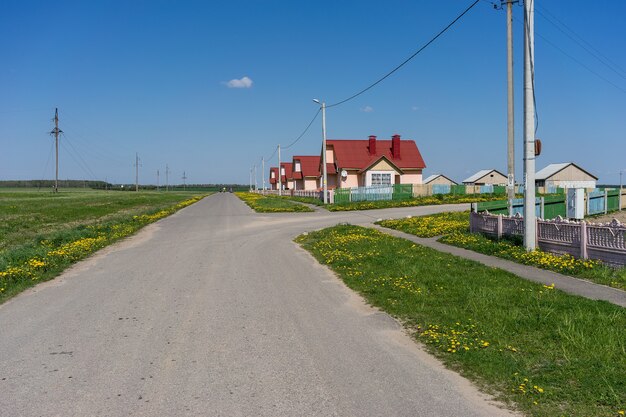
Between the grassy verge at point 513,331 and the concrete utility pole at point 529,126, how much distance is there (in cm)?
215

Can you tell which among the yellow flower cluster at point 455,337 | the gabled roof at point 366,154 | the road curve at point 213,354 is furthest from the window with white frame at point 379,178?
the yellow flower cluster at point 455,337

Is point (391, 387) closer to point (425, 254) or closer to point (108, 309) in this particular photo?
point (108, 309)

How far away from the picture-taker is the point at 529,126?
39.3ft

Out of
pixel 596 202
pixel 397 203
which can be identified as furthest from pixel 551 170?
pixel 596 202

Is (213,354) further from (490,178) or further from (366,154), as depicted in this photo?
(490,178)

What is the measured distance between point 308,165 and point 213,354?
71586 millimetres

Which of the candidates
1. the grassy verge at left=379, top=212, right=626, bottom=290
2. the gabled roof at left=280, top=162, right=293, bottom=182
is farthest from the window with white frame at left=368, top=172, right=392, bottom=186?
the gabled roof at left=280, top=162, right=293, bottom=182

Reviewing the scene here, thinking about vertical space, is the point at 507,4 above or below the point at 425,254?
above

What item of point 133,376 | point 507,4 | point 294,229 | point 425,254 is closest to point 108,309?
point 133,376

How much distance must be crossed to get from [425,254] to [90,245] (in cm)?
1045

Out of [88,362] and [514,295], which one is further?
[514,295]

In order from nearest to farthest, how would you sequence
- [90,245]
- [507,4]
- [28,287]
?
[28,287] < [90,245] < [507,4]

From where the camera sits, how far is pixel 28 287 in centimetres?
980

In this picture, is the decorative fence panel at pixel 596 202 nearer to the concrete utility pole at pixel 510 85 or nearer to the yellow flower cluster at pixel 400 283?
the concrete utility pole at pixel 510 85
